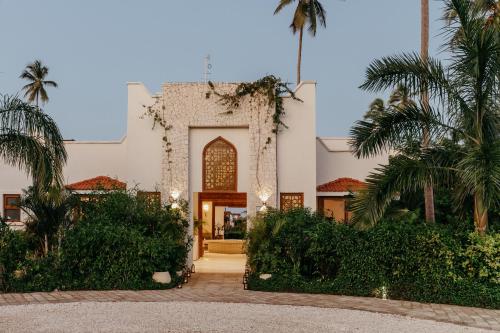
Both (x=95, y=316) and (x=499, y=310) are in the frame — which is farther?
(x=499, y=310)

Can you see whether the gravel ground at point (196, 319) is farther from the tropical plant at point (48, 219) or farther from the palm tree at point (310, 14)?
the palm tree at point (310, 14)

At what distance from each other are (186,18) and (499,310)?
3530cm

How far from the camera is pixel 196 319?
783 cm

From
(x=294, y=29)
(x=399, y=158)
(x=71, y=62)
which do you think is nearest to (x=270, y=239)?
(x=399, y=158)

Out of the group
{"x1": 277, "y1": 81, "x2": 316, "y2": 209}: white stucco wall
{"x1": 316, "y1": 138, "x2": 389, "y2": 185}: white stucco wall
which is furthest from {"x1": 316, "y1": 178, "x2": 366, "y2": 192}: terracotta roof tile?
{"x1": 277, "y1": 81, "x2": 316, "y2": 209}: white stucco wall

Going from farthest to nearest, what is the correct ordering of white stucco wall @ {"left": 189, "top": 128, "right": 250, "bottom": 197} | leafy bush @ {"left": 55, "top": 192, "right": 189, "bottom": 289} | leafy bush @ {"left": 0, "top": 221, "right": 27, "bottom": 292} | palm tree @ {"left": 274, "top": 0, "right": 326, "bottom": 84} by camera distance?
palm tree @ {"left": 274, "top": 0, "right": 326, "bottom": 84}
white stucco wall @ {"left": 189, "top": 128, "right": 250, "bottom": 197}
leafy bush @ {"left": 55, "top": 192, "right": 189, "bottom": 289}
leafy bush @ {"left": 0, "top": 221, "right": 27, "bottom": 292}

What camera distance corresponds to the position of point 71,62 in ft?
164

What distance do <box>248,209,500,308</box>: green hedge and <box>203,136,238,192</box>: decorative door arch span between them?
363 cm

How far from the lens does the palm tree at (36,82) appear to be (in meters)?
36.3

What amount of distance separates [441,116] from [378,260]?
3011 mm

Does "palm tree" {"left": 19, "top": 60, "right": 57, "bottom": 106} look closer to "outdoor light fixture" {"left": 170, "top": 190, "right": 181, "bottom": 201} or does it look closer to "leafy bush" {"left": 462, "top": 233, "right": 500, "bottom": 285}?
"outdoor light fixture" {"left": 170, "top": 190, "right": 181, "bottom": 201}

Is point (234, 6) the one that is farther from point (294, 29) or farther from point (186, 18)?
point (294, 29)

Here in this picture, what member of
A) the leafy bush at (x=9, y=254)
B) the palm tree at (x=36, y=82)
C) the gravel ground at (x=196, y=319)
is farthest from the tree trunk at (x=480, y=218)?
the palm tree at (x=36, y=82)

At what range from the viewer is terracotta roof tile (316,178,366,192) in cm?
1537
